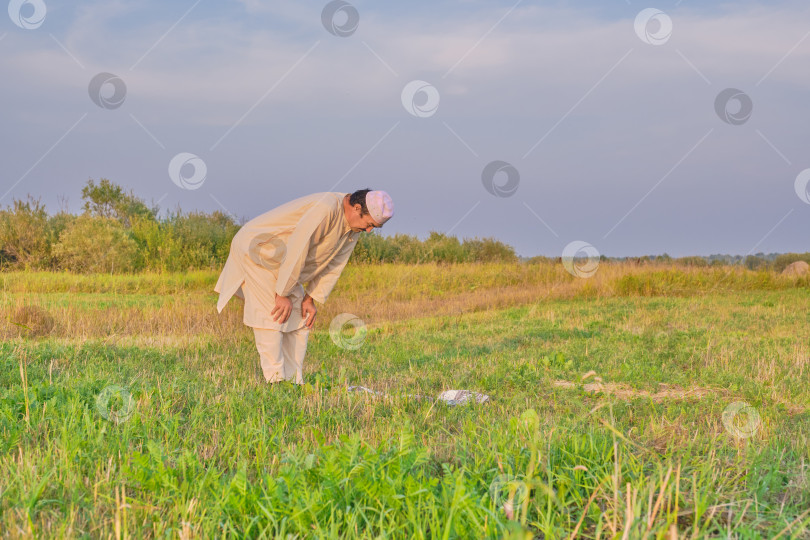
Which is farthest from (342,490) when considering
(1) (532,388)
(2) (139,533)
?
(1) (532,388)

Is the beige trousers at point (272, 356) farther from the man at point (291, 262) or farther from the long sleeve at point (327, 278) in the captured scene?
the long sleeve at point (327, 278)

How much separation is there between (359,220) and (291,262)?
0.74 m

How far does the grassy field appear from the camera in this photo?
2590 mm

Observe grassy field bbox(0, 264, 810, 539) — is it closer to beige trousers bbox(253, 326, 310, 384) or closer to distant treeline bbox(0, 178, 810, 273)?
beige trousers bbox(253, 326, 310, 384)

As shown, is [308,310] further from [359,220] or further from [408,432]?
[408,432]

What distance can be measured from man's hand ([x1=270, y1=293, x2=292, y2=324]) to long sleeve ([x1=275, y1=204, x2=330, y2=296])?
204 mm

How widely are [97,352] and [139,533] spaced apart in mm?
5653

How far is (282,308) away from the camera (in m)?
6.16

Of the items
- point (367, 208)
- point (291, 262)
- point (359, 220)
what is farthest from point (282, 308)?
point (367, 208)

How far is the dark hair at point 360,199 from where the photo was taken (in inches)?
230

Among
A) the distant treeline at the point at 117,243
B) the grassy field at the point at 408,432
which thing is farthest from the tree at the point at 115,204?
the grassy field at the point at 408,432

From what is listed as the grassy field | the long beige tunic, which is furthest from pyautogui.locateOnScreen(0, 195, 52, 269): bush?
the long beige tunic

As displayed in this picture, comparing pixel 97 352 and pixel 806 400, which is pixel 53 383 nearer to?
pixel 97 352

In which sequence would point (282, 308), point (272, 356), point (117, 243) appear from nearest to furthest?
point (282, 308), point (272, 356), point (117, 243)
